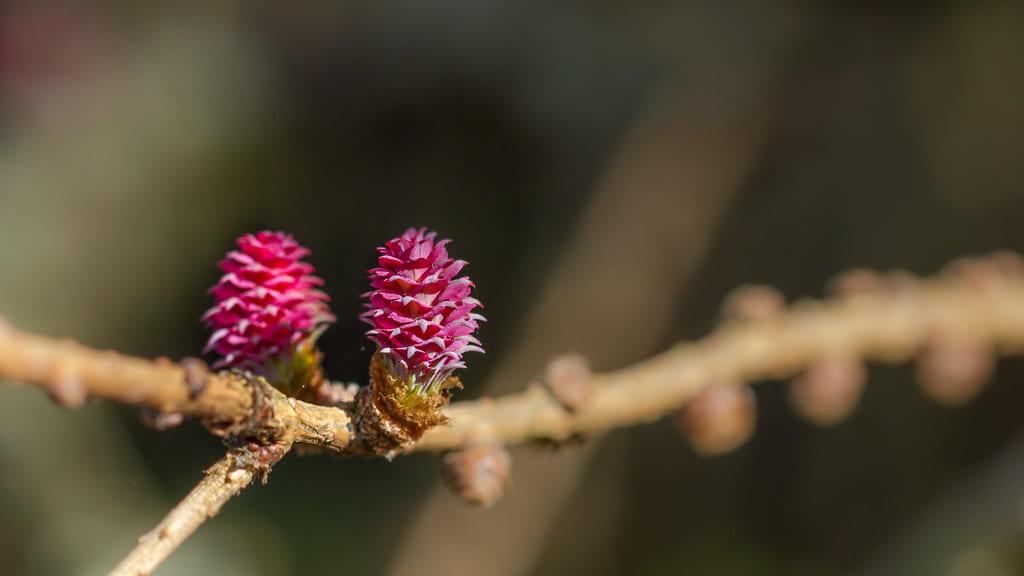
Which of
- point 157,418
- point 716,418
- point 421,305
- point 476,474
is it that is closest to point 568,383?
point 476,474

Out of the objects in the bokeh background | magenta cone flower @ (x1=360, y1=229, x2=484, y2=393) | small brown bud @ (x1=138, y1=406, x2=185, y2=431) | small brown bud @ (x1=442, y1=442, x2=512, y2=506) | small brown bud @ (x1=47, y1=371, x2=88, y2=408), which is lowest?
small brown bud @ (x1=47, y1=371, x2=88, y2=408)

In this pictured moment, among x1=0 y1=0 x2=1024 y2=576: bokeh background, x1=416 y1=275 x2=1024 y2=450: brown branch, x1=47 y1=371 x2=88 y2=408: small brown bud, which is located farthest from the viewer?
x1=0 y1=0 x2=1024 y2=576: bokeh background

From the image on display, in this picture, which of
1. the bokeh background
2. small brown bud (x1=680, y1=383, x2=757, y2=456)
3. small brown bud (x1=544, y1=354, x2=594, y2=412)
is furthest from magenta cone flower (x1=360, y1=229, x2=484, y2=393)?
the bokeh background

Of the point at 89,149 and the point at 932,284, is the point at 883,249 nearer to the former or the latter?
the point at 932,284

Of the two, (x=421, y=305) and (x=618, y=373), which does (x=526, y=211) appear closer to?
(x=618, y=373)

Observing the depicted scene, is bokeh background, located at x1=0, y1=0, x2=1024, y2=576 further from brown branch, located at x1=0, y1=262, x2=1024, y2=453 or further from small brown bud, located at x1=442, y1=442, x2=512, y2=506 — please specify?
small brown bud, located at x1=442, y1=442, x2=512, y2=506

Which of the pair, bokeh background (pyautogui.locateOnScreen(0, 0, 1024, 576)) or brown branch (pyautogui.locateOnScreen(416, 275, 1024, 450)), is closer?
brown branch (pyautogui.locateOnScreen(416, 275, 1024, 450))
